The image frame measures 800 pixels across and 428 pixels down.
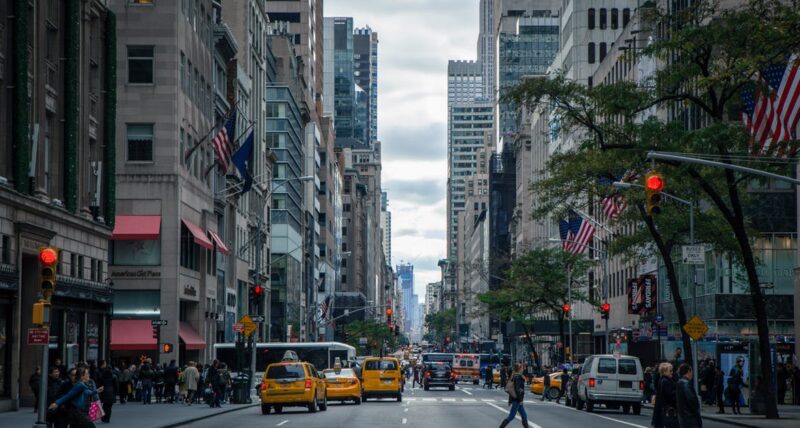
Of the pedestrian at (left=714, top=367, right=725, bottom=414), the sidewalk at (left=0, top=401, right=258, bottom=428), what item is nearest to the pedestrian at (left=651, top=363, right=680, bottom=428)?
the sidewalk at (left=0, top=401, right=258, bottom=428)

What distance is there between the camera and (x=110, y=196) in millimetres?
54000

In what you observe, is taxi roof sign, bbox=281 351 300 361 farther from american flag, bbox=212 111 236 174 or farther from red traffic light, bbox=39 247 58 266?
red traffic light, bbox=39 247 58 266

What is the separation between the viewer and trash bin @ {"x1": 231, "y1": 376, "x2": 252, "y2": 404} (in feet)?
175

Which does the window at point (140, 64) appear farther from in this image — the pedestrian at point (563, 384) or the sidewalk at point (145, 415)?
the pedestrian at point (563, 384)

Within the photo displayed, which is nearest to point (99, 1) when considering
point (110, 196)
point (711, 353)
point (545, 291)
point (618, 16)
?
point (110, 196)

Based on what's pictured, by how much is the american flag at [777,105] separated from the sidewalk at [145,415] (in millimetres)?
17369

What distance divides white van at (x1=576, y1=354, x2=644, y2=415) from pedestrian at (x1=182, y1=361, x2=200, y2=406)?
16.0 metres

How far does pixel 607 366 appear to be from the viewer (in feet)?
148

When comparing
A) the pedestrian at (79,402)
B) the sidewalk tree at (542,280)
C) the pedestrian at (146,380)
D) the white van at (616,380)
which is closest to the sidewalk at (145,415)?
the pedestrian at (146,380)

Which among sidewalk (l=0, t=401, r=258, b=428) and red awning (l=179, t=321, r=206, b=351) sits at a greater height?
red awning (l=179, t=321, r=206, b=351)

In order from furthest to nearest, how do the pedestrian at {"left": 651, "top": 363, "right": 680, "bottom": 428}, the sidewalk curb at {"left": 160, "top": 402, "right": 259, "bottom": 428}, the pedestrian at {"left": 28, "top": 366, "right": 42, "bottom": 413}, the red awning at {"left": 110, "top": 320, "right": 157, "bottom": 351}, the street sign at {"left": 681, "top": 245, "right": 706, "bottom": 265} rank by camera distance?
1. the red awning at {"left": 110, "top": 320, "right": 157, "bottom": 351}
2. the street sign at {"left": 681, "top": 245, "right": 706, "bottom": 265}
3. the pedestrian at {"left": 28, "top": 366, "right": 42, "bottom": 413}
4. the sidewalk curb at {"left": 160, "top": 402, "right": 259, "bottom": 428}
5. the pedestrian at {"left": 651, "top": 363, "right": 680, "bottom": 428}

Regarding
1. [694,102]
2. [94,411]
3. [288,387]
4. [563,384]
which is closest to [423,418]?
[288,387]

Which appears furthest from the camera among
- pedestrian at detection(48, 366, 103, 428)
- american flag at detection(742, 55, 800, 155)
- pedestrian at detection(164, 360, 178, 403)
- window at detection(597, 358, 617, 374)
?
pedestrian at detection(164, 360, 178, 403)

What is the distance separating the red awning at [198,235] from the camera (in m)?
65.5
